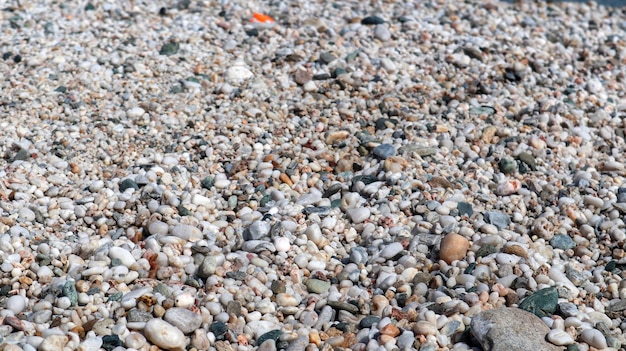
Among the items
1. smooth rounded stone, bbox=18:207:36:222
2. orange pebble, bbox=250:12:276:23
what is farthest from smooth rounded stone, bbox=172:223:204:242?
orange pebble, bbox=250:12:276:23

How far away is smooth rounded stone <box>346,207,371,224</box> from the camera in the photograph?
342 centimetres

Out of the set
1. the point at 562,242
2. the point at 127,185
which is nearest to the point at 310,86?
the point at 127,185

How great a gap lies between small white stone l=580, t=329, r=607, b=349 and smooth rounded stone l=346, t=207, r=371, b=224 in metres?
1.06

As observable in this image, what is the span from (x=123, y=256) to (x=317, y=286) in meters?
0.78

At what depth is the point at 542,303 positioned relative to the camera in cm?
288

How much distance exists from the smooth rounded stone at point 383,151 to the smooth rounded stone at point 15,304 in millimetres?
1801

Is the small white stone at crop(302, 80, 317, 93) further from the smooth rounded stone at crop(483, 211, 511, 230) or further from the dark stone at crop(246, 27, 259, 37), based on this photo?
the smooth rounded stone at crop(483, 211, 511, 230)

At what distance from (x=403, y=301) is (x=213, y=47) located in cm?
249

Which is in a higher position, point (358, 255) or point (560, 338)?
point (560, 338)

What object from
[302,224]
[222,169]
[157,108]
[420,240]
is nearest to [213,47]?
[157,108]

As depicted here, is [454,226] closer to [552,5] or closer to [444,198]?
[444,198]

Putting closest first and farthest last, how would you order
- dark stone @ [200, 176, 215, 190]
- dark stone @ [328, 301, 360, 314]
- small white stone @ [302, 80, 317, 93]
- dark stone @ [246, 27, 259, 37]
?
dark stone @ [328, 301, 360, 314]
dark stone @ [200, 176, 215, 190]
small white stone @ [302, 80, 317, 93]
dark stone @ [246, 27, 259, 37]

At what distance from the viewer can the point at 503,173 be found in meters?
3.85

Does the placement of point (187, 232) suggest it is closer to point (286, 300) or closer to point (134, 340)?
point (286, 300)
